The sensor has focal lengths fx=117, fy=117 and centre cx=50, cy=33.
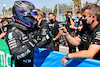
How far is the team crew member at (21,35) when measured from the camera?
1.55 metres

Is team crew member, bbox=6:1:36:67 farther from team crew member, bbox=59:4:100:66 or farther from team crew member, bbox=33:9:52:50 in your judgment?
team crew member, bbox=59:4:100:66

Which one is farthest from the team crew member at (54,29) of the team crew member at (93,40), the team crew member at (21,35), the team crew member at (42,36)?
the team crew member at (21,35)

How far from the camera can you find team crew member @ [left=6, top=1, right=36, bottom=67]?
1546mm

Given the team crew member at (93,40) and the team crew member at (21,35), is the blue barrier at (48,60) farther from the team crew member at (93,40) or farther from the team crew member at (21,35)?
the team crew member at (21,35)

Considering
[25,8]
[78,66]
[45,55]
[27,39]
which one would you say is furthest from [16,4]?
[78,66]

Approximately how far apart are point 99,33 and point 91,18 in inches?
17.9

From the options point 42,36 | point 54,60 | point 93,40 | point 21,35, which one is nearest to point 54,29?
point 42,36

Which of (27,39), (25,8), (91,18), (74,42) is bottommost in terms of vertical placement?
(74,42)

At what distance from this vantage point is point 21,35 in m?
1.67

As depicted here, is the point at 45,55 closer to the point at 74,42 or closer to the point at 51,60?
the point at 51,60

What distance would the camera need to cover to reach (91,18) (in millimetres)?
2148

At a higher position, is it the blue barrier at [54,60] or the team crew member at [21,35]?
the team crew member at [21,35]

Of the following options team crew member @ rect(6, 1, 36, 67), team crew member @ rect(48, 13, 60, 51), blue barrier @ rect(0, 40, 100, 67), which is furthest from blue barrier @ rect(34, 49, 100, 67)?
team crew member @ rect(48, 13, 60, 51)

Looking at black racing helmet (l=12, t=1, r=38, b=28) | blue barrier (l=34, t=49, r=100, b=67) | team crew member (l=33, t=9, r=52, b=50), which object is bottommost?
blue barrier (l=34, t=49, r=100, b=67)
